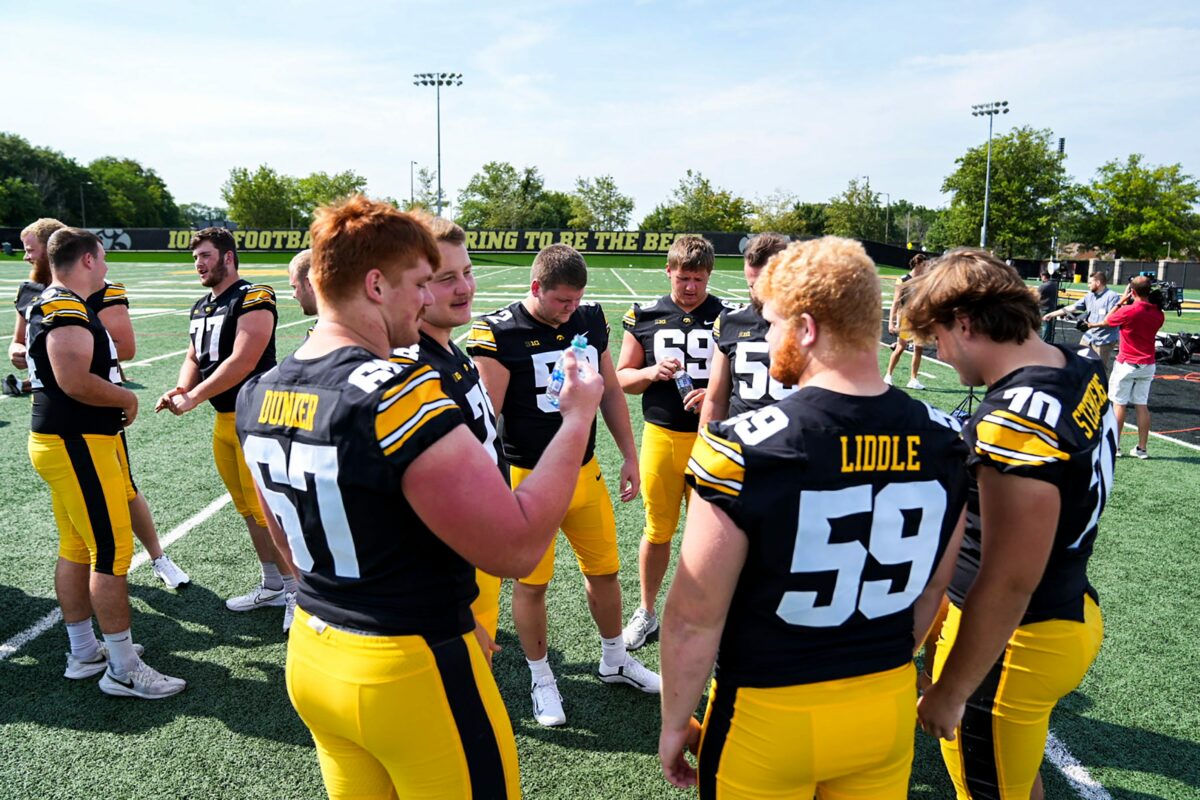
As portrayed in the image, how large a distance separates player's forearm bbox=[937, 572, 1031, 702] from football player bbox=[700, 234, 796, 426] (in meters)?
1.66

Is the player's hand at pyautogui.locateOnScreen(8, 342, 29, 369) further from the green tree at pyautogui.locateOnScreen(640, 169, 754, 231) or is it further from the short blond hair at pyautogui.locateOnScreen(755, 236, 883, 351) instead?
the green tree at pyautogui.locateOnScreen(640, 169, 754, 231)

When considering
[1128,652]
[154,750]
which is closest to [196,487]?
[154,750]

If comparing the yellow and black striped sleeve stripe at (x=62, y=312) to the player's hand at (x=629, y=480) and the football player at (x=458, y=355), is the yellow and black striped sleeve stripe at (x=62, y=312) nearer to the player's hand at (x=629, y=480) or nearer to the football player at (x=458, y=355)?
the football player at (x=458, y=355)

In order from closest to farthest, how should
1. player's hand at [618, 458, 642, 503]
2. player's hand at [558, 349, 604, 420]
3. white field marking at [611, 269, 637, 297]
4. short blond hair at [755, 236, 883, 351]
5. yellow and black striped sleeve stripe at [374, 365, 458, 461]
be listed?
yellow and black striped sleeve stripe at [374, 365, 458, 461] < short blond hair at [755, 236, 883, 351] < player's hand at [558, 349, 604, 420] < player's hand at [618, 458, 642, 503] < white field marking at [611, 269, 637, 297]

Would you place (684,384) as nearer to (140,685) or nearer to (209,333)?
(209,333)

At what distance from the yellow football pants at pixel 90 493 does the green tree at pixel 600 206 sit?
69467 millimetres

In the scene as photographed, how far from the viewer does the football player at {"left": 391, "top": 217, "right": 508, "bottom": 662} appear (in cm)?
268

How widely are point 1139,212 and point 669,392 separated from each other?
7554cm

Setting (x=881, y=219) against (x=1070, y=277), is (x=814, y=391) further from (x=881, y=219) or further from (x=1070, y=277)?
(x=881, y=219)

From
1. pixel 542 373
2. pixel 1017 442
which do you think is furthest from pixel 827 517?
pixel 542 373

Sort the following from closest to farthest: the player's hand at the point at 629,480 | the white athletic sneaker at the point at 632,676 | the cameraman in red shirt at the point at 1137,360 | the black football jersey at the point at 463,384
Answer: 1. the black football jersey at the point at 463,384
2. the white athletic sneaker at the point at 632,676
3. the player's hand at the point at 629,480
4. the cameraman in red shirt at the point at 1137,360

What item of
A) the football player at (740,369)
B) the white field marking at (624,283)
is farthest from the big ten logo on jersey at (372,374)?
the white field marking at (624,283)

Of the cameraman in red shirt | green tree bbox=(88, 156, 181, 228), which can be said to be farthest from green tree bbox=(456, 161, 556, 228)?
the cameraman in red shirt

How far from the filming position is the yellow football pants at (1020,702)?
2.19 m
